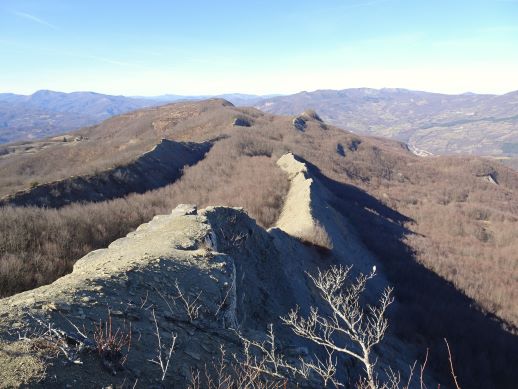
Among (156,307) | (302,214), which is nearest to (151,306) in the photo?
(156,307)

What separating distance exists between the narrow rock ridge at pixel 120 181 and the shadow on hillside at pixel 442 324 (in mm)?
29067

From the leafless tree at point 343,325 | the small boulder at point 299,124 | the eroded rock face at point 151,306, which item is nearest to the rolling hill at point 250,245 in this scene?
the eroded rock face at point 151,306

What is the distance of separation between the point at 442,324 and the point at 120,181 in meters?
38.7

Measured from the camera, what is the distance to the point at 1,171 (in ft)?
258

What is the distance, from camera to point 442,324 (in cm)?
3316

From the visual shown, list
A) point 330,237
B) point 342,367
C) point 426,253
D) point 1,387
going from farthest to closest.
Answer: point 426,253, point 330,237, point 342,367, point 1,387

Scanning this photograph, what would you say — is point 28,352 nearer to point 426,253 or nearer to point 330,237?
point 330,237

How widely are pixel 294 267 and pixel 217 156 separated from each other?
47.9m

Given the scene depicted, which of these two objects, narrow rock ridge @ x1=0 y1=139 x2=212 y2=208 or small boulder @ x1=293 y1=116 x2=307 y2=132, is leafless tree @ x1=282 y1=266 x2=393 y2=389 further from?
small boulder @ x1=293 y1=116 x2=307 y2=132

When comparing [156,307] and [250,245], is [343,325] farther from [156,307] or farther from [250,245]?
[156,307]

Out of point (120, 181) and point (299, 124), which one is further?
point (299, 124)

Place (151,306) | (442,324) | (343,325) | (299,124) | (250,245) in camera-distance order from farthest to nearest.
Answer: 1. (299,124)
2. (442,324)
3. (250,245)
4. (343,325)
5. (151,306)

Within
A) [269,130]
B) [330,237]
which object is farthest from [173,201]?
[269,130]

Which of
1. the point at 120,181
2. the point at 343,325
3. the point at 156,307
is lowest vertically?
the point at 343,325
